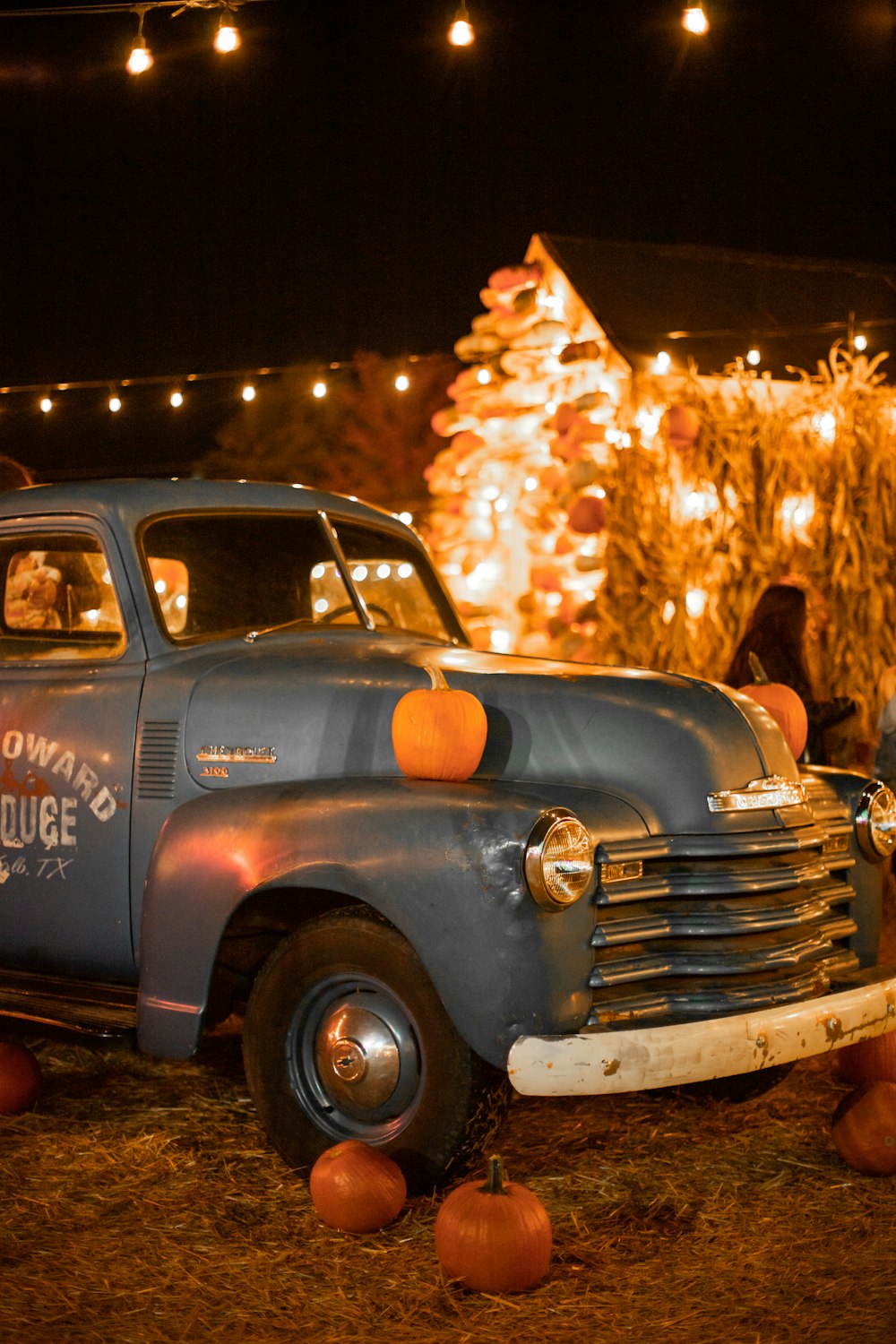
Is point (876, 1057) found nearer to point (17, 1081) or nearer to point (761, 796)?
point (761, 796)

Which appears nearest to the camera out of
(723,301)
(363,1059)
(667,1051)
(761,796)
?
(667,1051)

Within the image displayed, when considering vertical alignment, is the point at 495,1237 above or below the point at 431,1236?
above

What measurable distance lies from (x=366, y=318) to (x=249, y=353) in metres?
1.80

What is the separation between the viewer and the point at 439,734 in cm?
397

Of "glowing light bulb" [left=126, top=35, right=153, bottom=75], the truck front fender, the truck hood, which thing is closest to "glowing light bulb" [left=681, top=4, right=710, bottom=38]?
"glowing light bulb" [left=126, top=35, right=153, bottom=75]

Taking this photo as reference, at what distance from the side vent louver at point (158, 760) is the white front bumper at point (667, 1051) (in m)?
1.54

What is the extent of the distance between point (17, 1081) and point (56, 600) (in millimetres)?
1581

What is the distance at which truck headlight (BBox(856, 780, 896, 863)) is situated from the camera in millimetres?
4777

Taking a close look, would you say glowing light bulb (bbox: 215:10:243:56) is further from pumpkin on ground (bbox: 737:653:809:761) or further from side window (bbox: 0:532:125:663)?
pumpkin on ground (bbox: 737:653:809:761)

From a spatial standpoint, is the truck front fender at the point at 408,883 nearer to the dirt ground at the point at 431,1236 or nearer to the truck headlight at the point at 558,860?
the truck headlight at the point at 558,860

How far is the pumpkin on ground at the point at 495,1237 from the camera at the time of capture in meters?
3.41

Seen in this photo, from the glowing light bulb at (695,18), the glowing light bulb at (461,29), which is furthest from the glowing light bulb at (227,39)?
the glowing light bulb at (695,18)

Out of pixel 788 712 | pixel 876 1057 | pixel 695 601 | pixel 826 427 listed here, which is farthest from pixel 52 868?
pixel 826 427

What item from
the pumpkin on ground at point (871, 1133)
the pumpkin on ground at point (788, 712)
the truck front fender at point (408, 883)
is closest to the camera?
the truck front fender at point (408, 883)
